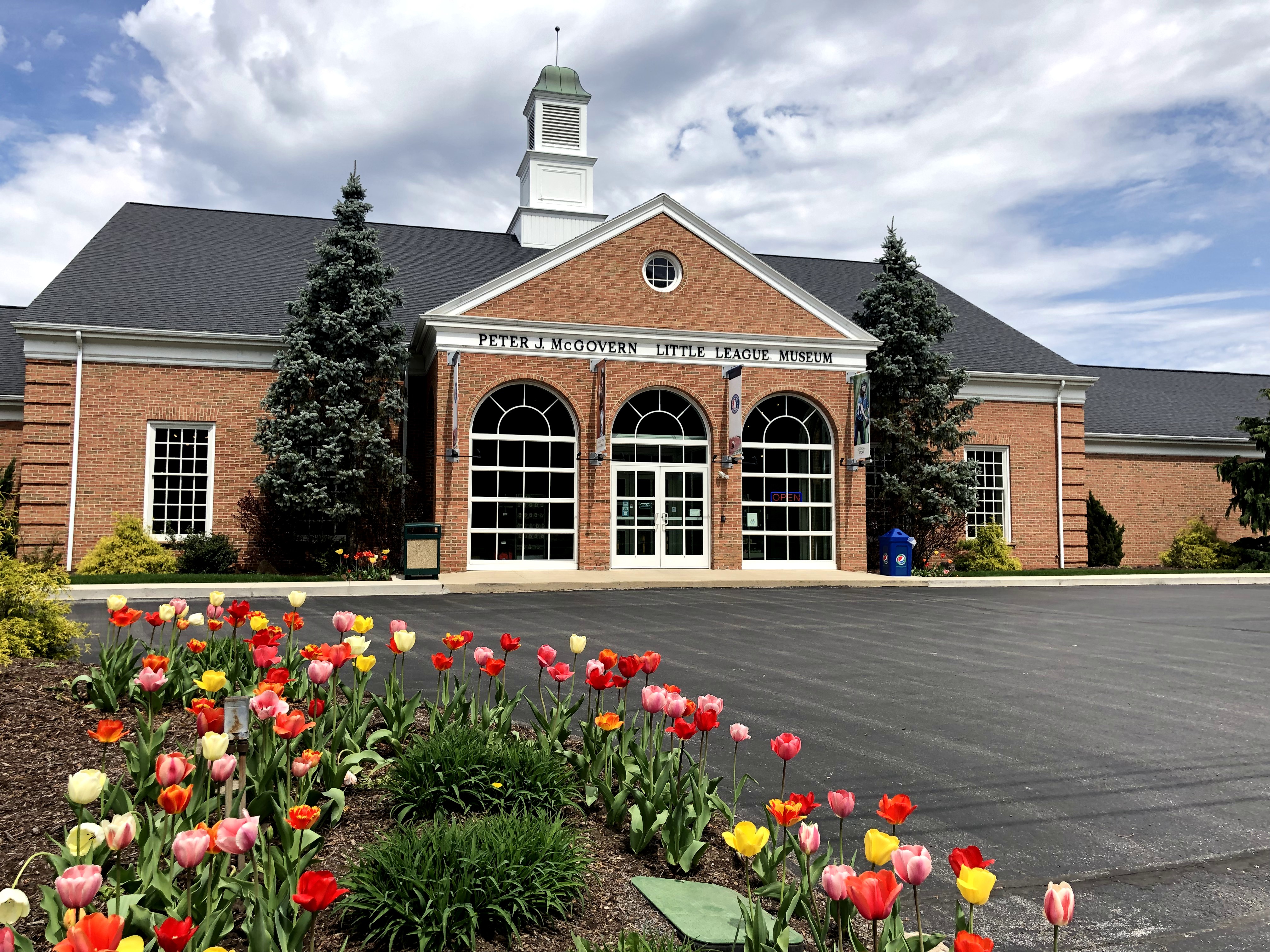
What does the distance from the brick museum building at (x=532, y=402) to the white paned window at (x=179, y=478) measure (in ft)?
0.15

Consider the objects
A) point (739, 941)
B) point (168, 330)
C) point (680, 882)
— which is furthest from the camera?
point (168, 330)

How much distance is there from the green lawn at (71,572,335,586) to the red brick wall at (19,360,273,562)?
252 cm

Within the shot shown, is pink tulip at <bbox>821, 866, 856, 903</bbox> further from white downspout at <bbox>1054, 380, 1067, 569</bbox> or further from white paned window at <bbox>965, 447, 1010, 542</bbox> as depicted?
white downspout at <bbox>1054, 380, 1067, 569</bbox>

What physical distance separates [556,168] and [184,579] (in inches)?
723

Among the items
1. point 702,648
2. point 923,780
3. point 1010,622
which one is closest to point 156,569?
point 702,648

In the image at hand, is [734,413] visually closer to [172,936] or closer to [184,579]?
[184,579]

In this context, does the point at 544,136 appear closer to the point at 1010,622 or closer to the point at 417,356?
the point at 417,356

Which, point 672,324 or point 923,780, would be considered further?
point 672,324

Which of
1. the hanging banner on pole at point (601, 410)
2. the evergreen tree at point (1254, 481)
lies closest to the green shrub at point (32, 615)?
the hanging banner on pole at point (601, 410)

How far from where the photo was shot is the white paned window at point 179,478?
65.3 ft

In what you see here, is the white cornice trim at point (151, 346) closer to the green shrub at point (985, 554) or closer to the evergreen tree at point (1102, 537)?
the green shrub at point (985, 554)

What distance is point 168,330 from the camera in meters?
19.7

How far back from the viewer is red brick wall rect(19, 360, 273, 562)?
1912 cm

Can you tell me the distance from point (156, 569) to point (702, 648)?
1361 centimetres
